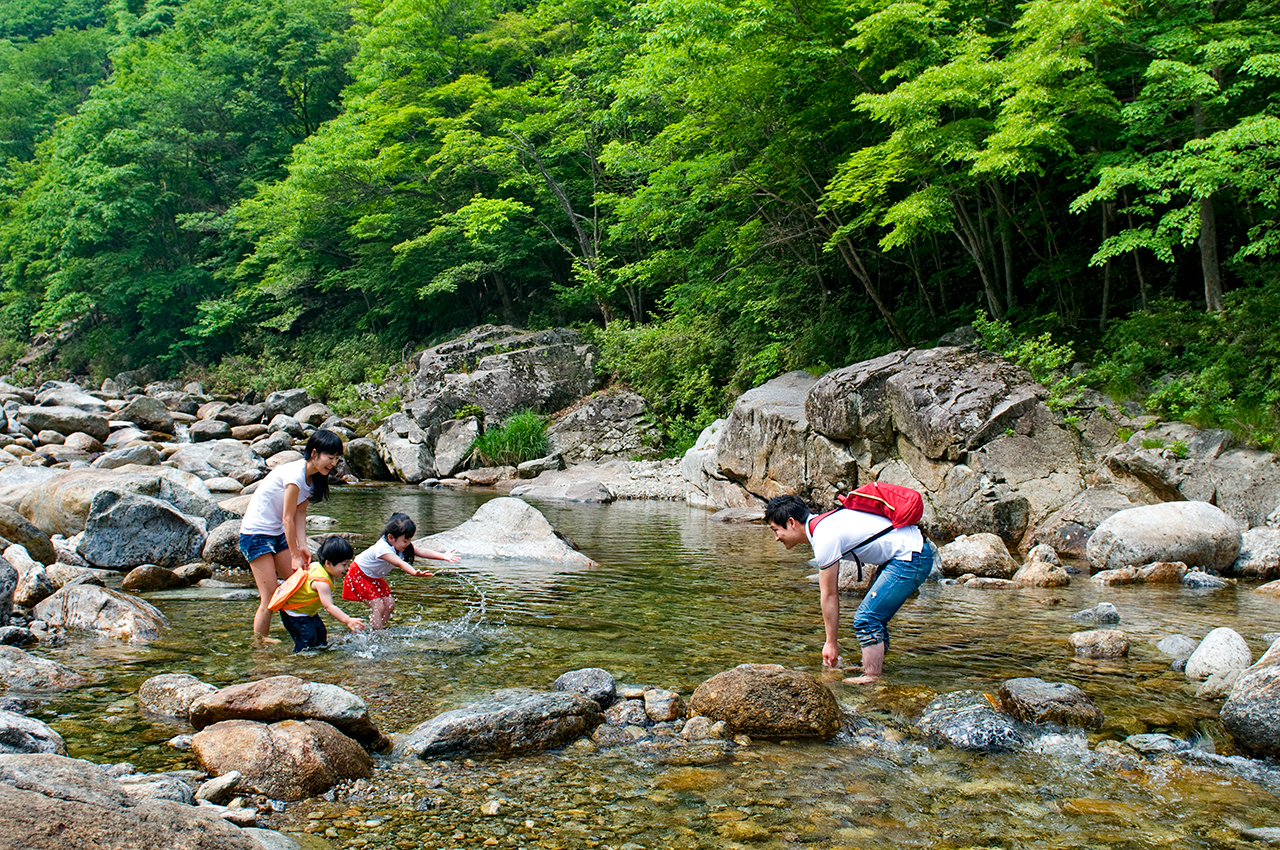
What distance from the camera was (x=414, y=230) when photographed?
31484 mm

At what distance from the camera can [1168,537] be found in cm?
914

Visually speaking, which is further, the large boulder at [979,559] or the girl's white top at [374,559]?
the large boulder at [979,559]

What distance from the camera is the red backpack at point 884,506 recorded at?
5.28 m

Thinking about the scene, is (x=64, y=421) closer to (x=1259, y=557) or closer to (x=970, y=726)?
(x=970, y=726)

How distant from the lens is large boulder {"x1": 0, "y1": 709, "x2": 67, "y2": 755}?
341cm

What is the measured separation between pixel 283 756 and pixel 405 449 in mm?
19610

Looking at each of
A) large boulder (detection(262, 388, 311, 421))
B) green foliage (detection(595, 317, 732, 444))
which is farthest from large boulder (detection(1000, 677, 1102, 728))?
large boulder (detection(262, 388, 311, 421))

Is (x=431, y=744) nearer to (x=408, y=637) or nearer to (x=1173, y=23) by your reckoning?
(x=408, y=637)

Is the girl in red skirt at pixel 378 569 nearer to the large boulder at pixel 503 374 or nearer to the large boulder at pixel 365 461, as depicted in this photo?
the large boulder at pixel 365 461

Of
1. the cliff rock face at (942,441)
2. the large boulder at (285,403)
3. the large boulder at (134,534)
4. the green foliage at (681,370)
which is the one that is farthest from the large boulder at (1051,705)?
the large boulder at (285,403)

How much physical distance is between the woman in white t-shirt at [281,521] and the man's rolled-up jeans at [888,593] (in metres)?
3.78

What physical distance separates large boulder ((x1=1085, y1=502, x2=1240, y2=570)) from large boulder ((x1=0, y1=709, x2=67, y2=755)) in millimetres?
9986

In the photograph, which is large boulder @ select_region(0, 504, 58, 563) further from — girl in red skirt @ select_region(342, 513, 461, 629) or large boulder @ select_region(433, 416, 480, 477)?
large boulder @ select_region(433, 416, 480, 477)

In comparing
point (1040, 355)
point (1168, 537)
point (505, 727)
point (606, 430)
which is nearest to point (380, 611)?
point (505, 727)
